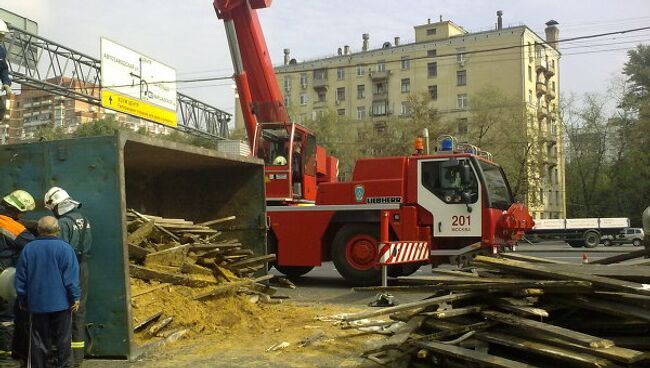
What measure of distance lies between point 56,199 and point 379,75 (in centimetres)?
7358

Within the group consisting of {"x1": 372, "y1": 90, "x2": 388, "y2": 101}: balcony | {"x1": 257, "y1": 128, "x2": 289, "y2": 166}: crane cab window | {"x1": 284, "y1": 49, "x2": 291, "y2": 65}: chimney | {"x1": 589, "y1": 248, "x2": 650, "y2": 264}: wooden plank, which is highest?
{"x1": 284, "y1": 49, "x2": 291, "y2": 65}: chimney

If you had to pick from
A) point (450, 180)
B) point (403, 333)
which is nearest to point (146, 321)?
point (403, 333)

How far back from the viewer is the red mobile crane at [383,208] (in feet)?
37.8

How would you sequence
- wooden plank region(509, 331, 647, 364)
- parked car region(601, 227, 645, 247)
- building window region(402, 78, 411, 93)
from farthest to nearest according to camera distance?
building window region(402, 78, 411, 93) → parked car region(601, 227, 645, 247) → wooden plank region(509, 331, 647, 364)

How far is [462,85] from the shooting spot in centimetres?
7144

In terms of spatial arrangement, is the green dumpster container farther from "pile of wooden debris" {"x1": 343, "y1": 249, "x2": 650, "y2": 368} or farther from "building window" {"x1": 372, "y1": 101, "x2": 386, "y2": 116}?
"building window" {"x1": 372, "y1": 101, "x2": 386, "y2": 116}

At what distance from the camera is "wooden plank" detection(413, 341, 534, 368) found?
476 cm

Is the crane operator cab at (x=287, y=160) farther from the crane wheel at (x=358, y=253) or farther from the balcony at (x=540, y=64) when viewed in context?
the balcony at (x=540, y=64)

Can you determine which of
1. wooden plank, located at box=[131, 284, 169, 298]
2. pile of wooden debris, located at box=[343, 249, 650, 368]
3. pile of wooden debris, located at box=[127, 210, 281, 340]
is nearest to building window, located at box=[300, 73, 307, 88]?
pile of wooden debris, located at box=[127, 210, 281, 340]

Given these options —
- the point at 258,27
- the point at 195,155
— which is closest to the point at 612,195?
the point at 258,27

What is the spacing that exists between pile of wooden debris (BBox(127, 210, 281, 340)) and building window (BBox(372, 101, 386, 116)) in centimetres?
6963

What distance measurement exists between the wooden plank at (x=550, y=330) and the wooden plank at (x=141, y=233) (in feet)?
13.6

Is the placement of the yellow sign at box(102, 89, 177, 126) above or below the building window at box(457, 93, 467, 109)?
below

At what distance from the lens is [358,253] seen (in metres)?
12.0
